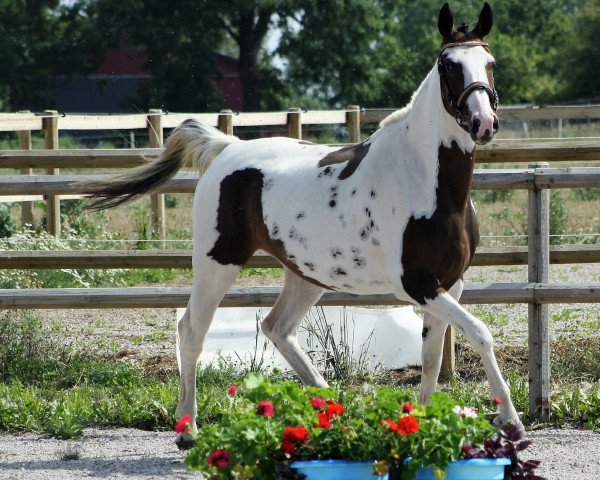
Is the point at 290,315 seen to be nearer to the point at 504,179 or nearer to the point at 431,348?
the point at 431,348

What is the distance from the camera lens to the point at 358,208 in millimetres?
5035

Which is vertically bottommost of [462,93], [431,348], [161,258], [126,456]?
[126,456]

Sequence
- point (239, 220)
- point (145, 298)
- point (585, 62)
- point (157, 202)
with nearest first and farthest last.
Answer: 1. point (239, 220)
2. point (145, 298)
3. point (157, 202)
4. point (585, 62)

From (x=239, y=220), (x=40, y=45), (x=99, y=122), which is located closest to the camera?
(x=239, y=220)

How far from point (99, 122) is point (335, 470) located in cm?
865

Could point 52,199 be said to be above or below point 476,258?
above

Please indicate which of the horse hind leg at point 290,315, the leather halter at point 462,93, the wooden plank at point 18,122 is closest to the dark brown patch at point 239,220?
the horse hind leg at point 290,315

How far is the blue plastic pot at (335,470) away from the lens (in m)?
3.63

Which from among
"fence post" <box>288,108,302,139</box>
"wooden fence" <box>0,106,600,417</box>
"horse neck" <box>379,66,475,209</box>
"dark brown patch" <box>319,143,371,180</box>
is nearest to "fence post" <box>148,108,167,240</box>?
"fence post" <box>288,108,302,139</box>

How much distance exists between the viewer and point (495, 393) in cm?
462

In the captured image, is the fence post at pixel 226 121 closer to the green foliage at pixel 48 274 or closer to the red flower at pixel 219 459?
the green foliage at pixel 48 274

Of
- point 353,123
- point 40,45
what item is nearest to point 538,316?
point 353,123

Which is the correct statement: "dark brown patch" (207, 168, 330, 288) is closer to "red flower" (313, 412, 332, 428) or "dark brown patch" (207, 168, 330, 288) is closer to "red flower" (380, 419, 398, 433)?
"red flower" (313, 412, 332, 428)

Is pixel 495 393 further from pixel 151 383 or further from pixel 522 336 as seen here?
pixel 522 336
